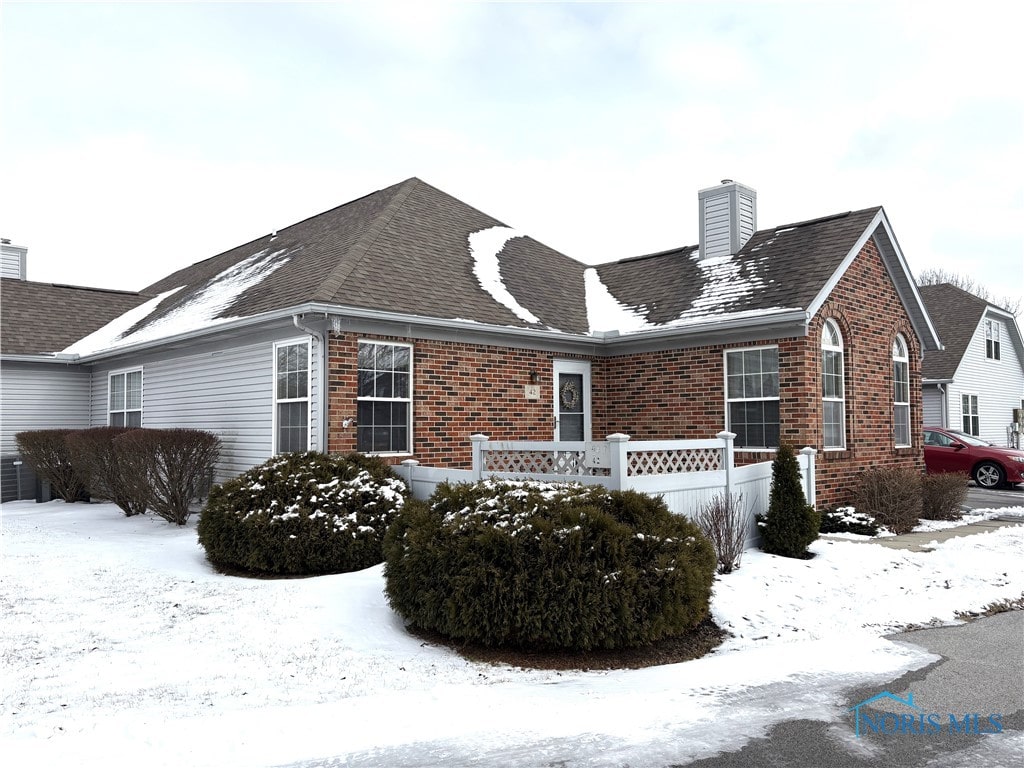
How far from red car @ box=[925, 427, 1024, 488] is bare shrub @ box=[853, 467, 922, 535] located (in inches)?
327

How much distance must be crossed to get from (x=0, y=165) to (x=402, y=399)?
902 cm

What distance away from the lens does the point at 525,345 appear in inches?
522

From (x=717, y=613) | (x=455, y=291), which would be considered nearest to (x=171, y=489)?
(x=455, y=291)

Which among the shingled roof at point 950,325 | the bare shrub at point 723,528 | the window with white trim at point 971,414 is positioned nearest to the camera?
the bare shrub at point 723,528

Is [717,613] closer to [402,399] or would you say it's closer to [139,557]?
[402,399]

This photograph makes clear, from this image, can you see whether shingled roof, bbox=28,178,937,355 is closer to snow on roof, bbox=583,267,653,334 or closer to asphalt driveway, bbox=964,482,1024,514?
snow on roof, bbox=583,267,653,334

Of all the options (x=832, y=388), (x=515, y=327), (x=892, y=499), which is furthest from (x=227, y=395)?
(x=892, y=499)

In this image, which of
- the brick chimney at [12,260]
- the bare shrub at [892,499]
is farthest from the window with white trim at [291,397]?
the brick chimney at [12,260]

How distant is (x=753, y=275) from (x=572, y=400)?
3891 mm

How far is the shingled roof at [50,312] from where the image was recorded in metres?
17.7

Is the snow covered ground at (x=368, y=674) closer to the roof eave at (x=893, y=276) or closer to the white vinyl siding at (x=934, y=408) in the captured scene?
the roof eave at (x=893, y=276)

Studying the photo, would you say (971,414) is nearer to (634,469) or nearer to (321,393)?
(634,469)

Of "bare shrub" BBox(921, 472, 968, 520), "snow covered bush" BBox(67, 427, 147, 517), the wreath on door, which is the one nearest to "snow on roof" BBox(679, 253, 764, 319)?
the wreath on door

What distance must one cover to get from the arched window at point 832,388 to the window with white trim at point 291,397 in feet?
26.2
